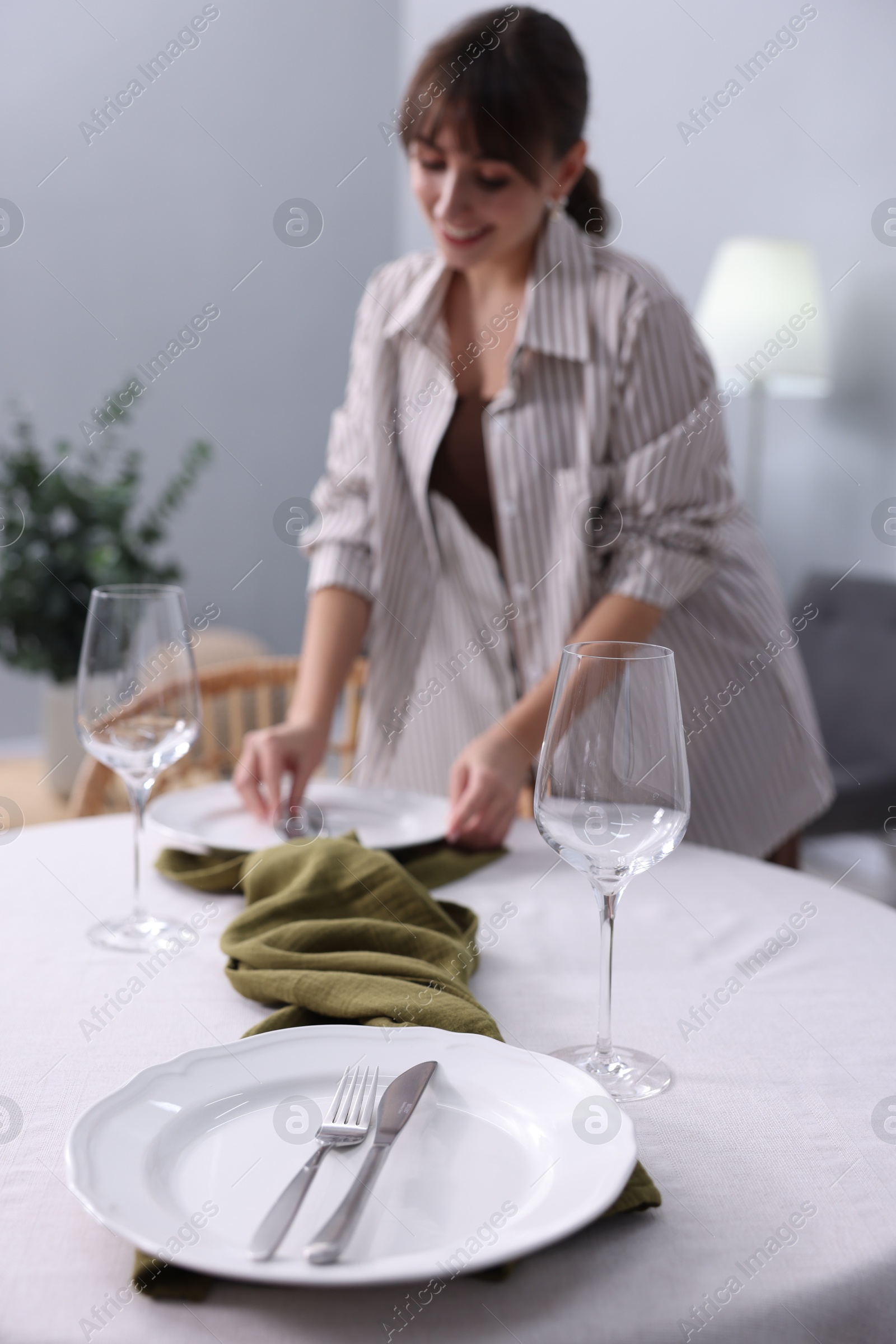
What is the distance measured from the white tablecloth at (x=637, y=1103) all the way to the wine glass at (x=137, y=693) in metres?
0.04

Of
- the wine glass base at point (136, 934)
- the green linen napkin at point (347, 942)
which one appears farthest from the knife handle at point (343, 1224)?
the wine glass base at point (136, 934)

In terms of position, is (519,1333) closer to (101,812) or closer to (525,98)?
(101,812)

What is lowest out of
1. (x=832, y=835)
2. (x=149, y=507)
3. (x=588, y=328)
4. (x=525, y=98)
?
(x=832, y=835)

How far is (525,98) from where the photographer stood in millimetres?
1227

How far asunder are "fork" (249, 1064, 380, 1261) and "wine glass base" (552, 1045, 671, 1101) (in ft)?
0.38

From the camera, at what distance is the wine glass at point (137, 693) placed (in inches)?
33.9

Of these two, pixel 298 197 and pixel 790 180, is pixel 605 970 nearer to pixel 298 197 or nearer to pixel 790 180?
pixel 790 180

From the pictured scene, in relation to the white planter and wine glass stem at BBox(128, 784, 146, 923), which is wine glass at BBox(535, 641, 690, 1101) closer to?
wine glass stem at BBox(128, 784, 146, 923)

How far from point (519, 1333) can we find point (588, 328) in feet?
3.70

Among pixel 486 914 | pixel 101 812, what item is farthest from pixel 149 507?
pixel 486 914

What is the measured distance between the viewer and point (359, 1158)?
21.3 inches

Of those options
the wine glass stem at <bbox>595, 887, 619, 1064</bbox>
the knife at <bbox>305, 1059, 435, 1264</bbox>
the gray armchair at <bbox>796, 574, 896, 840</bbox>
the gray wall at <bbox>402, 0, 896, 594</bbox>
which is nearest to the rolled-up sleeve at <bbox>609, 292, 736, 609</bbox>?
the wine glass stem at <bbox>595, 887, 619, 1064</bbox>

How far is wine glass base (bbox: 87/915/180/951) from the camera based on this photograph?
33.3 inches

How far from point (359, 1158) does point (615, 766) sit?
0.22 metres
